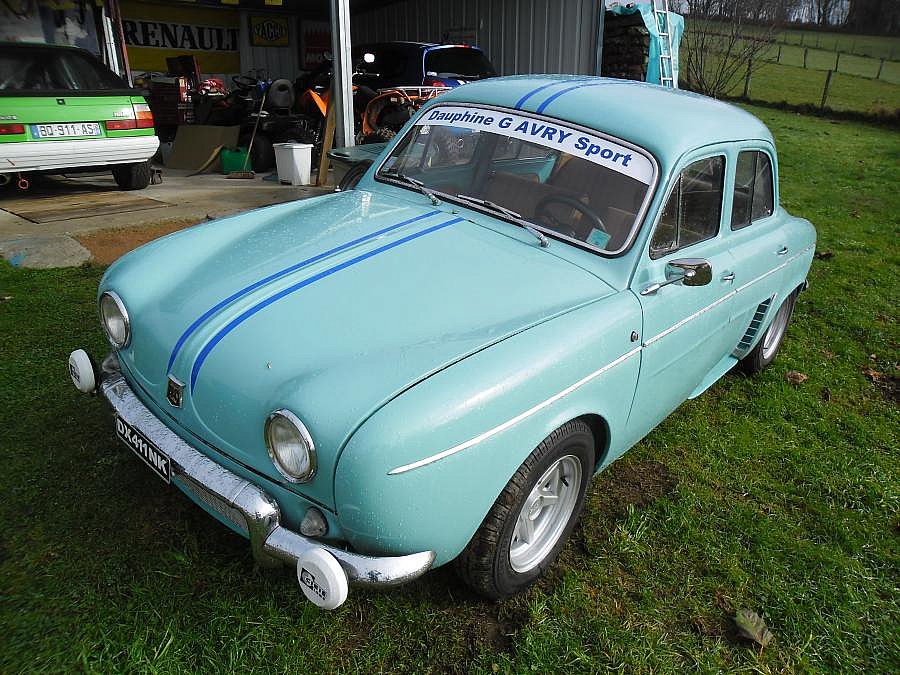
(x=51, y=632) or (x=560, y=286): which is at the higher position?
(x=560, y=286)

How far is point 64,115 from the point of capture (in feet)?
21.1

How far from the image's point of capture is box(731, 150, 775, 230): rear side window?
10.1 ft

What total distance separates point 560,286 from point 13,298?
3.87 meters

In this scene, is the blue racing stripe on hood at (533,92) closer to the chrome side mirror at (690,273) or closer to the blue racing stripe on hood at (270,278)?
the blue racing stripe on hood at (270,278)

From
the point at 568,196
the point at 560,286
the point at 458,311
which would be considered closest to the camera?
the point at 458,311

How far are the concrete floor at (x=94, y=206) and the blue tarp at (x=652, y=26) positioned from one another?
21.0 ft

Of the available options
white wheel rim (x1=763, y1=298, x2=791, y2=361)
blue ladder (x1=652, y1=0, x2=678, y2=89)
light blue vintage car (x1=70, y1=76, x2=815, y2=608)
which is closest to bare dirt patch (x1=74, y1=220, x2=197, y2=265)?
light blue vintage car (x1=70, y1=76, x2=815, y2=608)

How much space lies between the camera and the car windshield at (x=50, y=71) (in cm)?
634

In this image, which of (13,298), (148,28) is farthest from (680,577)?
(148,28)

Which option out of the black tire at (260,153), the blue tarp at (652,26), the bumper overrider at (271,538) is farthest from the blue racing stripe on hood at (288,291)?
the blue tarp at (652,26)

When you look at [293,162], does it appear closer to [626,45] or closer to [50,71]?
[50,71]

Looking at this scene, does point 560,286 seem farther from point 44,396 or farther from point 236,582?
point 44,396

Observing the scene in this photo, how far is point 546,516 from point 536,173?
4.52ft

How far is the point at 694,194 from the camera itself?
274 cm
